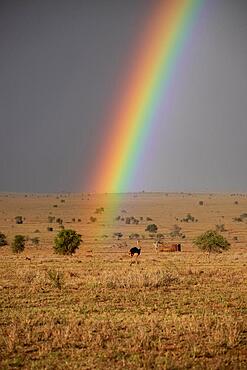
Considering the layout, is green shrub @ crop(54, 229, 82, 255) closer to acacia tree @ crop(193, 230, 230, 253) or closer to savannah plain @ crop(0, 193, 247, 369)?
acacia tree @ crop(193, 230, 230, 253)

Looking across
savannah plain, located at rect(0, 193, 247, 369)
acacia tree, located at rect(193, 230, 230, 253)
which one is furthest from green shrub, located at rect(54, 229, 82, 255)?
savannah plain, located at rect(0, 193, 247, 369)

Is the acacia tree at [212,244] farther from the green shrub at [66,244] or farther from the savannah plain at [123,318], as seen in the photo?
the savannah plain at [123,318]

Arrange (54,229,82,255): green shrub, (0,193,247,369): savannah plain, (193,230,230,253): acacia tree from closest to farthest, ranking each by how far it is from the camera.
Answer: (0,193,247,369): savannah plain, (54,229,82,255): green shrub, (193,230,230,253): acacia tree

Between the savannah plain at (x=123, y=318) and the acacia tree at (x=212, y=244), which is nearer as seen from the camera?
the savannah plain at (x=123, y=318)

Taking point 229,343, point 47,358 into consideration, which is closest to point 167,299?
point 229,343

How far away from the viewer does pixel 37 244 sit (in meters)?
60.6

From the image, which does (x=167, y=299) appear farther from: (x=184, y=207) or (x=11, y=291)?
(x=184, y=207)

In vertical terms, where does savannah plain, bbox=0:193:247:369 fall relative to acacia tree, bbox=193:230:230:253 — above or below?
below

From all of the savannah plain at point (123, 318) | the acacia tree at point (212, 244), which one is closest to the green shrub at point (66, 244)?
the acacia tree at point (212, 244)

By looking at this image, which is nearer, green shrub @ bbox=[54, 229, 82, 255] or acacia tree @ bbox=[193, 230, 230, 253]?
green shrub @ bbox=[54, 229, 82, 255]

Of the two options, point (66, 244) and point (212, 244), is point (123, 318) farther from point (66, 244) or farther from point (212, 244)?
point (212, 244)

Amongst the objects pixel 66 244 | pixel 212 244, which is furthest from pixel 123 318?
pixel 212 244

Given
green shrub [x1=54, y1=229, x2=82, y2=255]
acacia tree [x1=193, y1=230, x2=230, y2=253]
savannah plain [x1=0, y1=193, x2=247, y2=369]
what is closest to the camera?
savannah plain [x1=0, y1=193, x2=247, y2=369]

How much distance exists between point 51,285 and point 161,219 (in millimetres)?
95755
